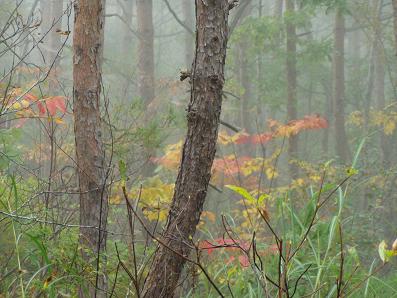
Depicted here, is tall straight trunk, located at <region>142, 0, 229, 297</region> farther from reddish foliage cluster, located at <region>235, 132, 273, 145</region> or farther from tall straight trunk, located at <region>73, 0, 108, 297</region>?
reddish foliage cluster, located at <region>235, 132, 273, 145</region>

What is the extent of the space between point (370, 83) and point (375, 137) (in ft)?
8.26

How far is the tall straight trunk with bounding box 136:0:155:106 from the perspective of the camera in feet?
38.9

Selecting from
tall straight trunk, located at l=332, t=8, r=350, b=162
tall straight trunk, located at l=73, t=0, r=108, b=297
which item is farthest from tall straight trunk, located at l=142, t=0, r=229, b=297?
tall straight trunk, located at l=332, t=8, r=350, b=162

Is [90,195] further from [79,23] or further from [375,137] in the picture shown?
[375,137]

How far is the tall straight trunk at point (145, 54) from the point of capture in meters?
11.9

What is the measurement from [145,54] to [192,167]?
9328 mm

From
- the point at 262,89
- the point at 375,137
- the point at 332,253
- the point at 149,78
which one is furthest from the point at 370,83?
the point at 332,253

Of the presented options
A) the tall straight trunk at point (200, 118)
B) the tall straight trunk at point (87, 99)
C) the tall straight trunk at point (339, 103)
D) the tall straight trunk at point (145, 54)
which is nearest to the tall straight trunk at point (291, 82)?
the tall straight trunk at point (339, 103)

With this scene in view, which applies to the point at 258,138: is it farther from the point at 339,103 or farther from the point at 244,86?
the point at 244,86

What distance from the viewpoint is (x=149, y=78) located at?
11883 mm

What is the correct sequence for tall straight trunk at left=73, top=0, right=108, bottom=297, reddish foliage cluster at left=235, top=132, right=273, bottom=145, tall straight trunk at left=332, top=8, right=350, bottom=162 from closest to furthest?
1. tall straight trunk at left=73, top=0, right=108, bottom=297
2. reddish foliage cluster at left=235, top=132, right=273, bottom=145
3. tall straight trunk at left=332, top=8, right=350, bottom=162

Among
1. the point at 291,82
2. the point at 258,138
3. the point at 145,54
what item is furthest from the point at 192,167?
the point at 291,82

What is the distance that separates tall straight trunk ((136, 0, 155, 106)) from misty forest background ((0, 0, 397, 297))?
0.03 meters

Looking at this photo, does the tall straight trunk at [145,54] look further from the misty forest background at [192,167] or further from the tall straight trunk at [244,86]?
the tall straight trunk at [244,86]
